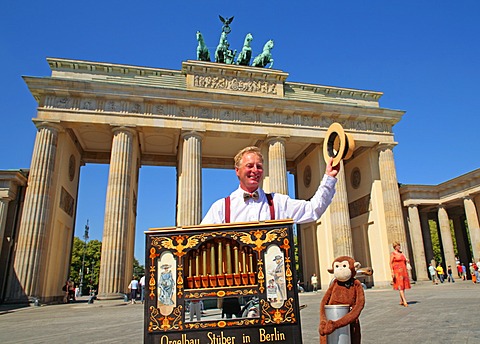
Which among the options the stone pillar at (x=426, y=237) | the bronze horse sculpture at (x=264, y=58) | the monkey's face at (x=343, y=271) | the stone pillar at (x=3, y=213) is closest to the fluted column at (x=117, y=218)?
the stone pillar at (x=3, y=213)

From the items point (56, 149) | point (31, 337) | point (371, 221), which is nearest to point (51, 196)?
point (56, 149)

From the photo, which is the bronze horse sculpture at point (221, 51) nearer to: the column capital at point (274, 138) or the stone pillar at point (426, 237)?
the column capital at point (274, 138)

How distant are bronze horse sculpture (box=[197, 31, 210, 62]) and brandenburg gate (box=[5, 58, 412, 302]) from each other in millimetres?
2570

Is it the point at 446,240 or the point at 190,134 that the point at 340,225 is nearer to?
the point at 446,240

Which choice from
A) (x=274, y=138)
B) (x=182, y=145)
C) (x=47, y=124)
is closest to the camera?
(x=47, y=124)

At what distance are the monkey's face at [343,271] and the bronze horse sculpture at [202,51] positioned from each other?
27.8 m

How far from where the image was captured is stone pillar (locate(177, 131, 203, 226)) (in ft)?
77.9

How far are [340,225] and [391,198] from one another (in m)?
4.69

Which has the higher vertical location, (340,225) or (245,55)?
(245,55)

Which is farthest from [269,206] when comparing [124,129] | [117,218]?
[124,129]

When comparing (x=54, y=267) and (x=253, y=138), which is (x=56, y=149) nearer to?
(x=54, y=267)

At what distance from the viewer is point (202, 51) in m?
29.2

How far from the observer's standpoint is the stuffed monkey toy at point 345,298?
318 cm

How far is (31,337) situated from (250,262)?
25.9 feet
